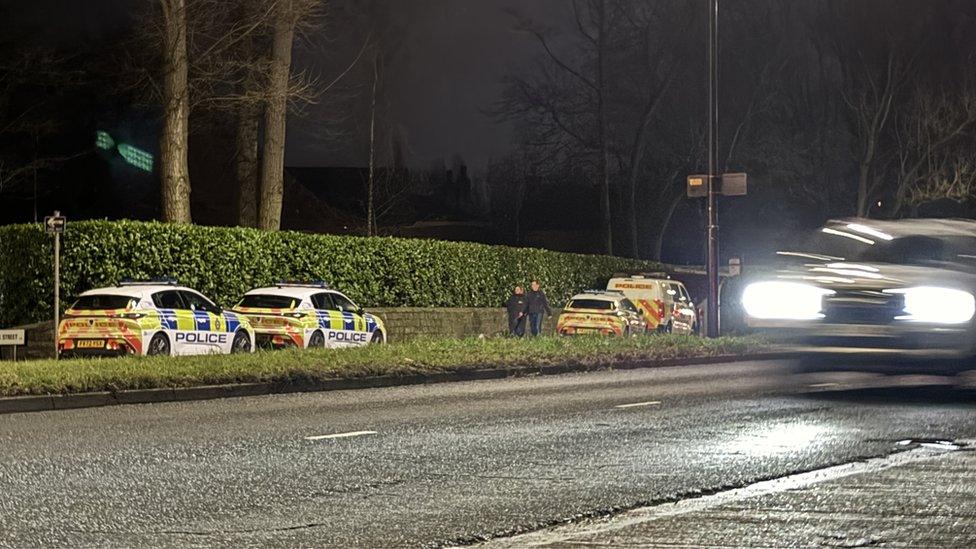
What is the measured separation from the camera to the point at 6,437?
11.7 metres

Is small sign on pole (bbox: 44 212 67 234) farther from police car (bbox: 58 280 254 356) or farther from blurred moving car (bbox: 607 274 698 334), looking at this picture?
blurred moving car (bbox: 607 274 698 334)

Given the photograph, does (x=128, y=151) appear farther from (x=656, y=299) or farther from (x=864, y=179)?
(x=864, y=179)

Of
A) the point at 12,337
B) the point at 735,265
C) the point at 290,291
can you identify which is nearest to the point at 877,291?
the point at 290,291

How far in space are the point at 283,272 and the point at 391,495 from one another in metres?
22.1

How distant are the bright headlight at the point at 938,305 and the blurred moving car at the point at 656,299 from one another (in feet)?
72.9

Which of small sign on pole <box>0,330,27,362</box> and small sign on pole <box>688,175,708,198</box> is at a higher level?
small sign on pole <box>688,175,708,198</box>

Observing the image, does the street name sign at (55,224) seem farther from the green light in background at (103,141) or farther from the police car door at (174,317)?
the green light in background at (103,141)

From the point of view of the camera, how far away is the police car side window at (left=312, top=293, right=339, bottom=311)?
26.2m

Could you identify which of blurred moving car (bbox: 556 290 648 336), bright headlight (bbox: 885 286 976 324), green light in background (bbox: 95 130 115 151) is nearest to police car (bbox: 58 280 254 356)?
blurred moving car (bbox: 556 290 648 336)

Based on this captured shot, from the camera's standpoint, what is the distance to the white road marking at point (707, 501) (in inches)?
274

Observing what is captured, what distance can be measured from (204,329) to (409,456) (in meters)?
14.1

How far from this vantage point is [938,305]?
13039mm

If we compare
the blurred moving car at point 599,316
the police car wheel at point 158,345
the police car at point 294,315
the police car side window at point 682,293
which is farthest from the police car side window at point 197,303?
the police car side window at point 682,293

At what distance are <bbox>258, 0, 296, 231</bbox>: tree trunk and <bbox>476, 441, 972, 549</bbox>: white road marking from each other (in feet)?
68.3
